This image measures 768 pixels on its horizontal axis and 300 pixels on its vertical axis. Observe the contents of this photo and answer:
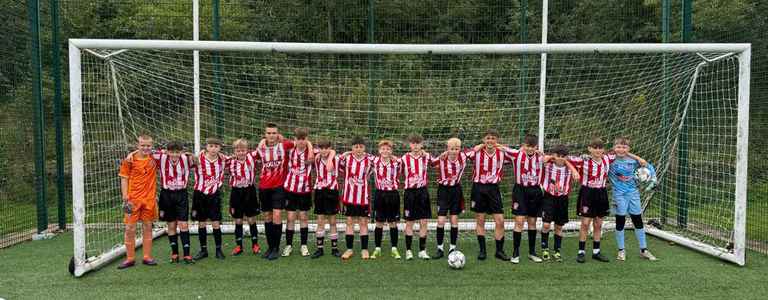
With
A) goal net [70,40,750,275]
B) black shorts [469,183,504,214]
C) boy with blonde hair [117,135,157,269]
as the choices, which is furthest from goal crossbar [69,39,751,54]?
black shorts [469,183,504,214]

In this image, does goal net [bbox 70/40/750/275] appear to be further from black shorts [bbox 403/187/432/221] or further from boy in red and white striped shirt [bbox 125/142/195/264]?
black shorts [bbox 403/187/432/221]

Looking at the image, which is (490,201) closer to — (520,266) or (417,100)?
(520,266)

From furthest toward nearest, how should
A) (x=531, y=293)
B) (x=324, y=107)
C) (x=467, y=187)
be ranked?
1. (x=467, y=187)
2. (x=324, y=107)
3. (x=531, y=293)

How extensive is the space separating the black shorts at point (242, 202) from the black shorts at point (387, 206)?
144cm

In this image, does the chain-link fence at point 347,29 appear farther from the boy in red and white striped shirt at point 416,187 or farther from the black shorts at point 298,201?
the black shorts at point 298,201

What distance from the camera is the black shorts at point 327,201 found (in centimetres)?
577

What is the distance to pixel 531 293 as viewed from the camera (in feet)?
14.9

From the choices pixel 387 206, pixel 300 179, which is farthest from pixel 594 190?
pixel 300 179

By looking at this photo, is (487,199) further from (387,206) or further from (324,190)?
(324,190)

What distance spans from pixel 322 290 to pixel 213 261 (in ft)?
5.54

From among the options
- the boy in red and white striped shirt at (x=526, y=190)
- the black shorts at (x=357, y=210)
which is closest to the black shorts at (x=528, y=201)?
the boy in red and white striped shirt at (x=526, y=190)

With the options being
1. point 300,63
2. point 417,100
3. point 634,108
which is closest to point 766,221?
point 634,108

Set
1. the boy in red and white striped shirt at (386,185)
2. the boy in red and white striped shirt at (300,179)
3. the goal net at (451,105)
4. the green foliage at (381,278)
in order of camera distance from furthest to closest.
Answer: the goal net at (451,105) → the boy in red and white striped shirt at (300,179) → the boy in red and white striped shirt at (386,185) → the green foliage at (381,278)

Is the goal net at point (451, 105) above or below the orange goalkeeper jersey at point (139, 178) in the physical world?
above
